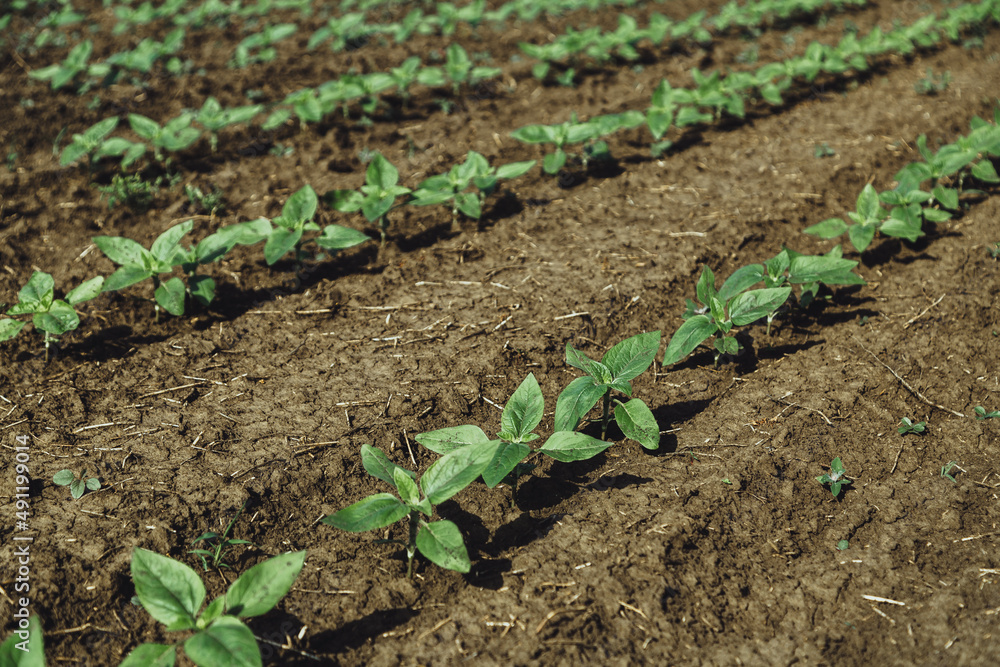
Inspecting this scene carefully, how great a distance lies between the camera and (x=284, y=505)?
2.75m

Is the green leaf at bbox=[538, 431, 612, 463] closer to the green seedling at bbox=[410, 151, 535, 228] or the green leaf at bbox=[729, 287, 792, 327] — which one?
the green leaf at bbox=[729, 287, 792, 327]

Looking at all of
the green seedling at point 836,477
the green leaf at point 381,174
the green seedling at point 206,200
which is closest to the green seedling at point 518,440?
the green seedling at point 836,477

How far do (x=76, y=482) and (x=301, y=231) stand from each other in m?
1.71

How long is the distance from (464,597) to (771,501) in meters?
1.26

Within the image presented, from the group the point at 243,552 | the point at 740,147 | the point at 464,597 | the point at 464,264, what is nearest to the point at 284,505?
the point at 243,552

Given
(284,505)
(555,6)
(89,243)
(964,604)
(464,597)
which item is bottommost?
(964,604)

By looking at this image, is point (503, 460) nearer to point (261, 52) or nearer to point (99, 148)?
point (99, 148)

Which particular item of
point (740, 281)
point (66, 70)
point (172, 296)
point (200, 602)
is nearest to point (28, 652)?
point (200, 602)

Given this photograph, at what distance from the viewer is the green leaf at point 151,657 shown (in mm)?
2016

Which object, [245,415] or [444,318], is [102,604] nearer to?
[245,415]

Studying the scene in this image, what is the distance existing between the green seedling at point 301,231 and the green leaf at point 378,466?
63.4 inches

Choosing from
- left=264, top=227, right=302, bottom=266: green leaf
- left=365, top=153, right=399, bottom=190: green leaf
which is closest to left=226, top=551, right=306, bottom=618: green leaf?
left=264, top=227, right=302, bottom=266: green leaf

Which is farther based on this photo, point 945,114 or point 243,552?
point 945,114

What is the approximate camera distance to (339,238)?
3.95 meters
